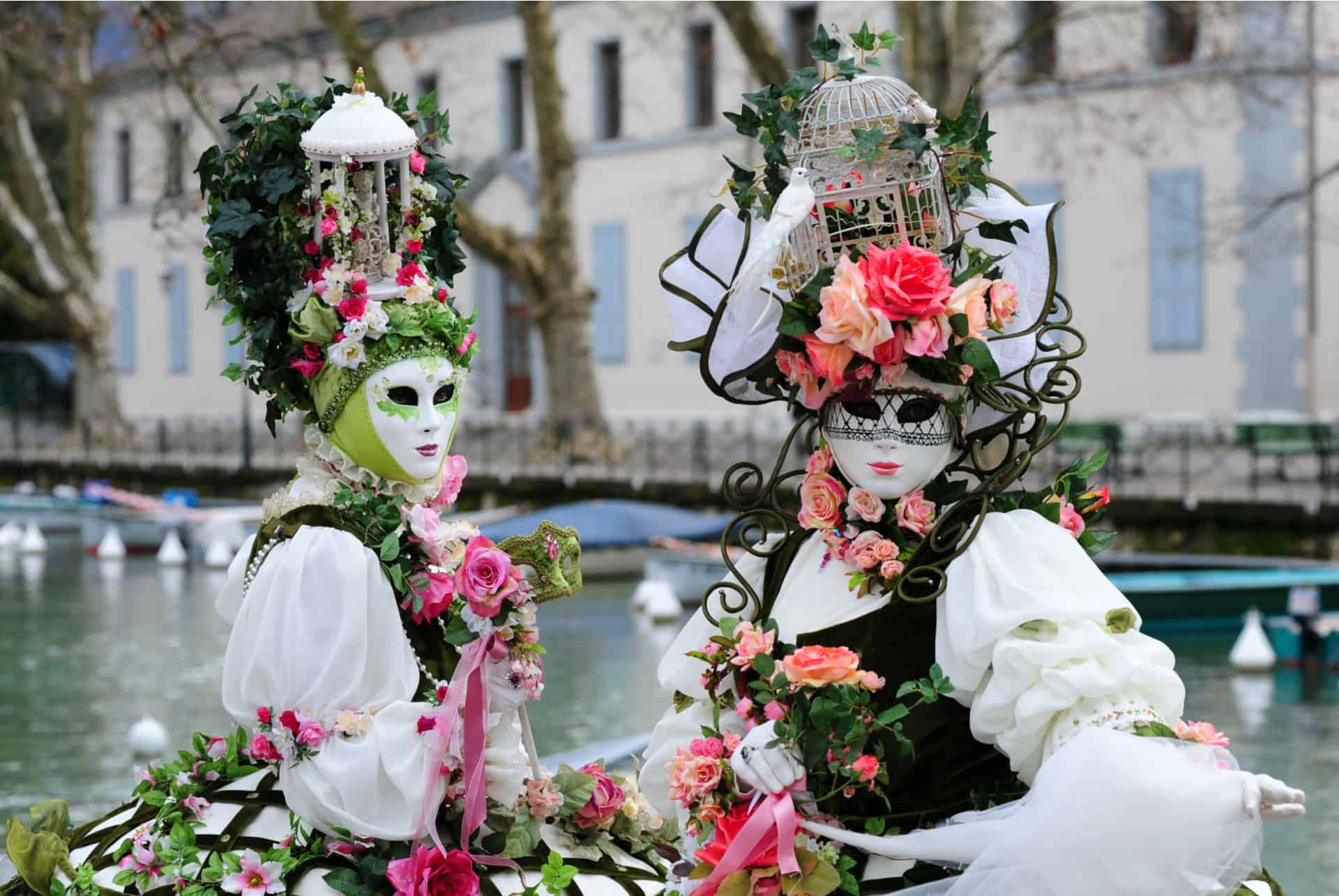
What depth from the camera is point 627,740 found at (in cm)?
687

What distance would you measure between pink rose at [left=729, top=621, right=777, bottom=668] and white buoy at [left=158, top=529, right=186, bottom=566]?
14.0 meters

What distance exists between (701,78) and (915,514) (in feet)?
71.4

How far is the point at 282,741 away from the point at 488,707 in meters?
0.44

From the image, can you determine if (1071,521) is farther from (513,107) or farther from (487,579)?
(513,107)

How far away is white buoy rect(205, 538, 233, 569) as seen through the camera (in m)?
16.0

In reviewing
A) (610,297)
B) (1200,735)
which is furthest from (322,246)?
(610,297)

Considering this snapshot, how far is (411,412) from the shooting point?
394 centimetres

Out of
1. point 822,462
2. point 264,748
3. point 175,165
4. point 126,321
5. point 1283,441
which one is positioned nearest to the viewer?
point 822,462

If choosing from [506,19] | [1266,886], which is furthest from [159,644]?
[506,19]

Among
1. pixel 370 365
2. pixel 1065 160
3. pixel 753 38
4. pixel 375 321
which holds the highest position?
pixel 753 38

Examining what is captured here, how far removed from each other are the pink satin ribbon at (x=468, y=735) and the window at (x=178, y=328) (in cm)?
2933

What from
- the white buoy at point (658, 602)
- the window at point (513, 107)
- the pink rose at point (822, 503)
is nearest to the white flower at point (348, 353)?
the pink rose at point (822, 503)

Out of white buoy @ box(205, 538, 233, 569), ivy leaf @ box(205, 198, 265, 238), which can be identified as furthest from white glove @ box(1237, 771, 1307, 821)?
white buoy @ box(205, 538, 233, 569)

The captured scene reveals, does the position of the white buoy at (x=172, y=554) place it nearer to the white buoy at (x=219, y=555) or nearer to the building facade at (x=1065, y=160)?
the white buoy at (x=219, y=555)
